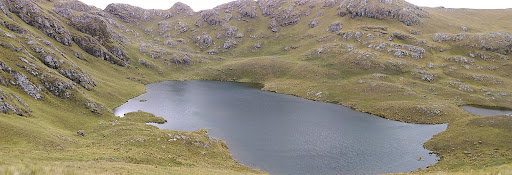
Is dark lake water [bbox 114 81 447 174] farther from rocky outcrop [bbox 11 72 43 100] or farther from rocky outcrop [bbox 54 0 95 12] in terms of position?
rocky outcrop [bbox 54 0 95 12]

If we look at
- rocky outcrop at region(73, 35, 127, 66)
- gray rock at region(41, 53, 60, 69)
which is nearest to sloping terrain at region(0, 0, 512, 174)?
gray rock at region(41, 53, 60, 69)

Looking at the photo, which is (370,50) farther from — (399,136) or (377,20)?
(399,136)

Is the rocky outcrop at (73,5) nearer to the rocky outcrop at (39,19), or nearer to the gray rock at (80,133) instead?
the rocky outcrop at (39,19)

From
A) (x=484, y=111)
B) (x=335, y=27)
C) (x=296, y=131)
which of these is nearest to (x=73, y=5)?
(x=335, y=27)

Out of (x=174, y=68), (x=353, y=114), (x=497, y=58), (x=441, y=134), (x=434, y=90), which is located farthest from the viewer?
(x=174, y=68)

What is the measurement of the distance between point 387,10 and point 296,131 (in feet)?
474

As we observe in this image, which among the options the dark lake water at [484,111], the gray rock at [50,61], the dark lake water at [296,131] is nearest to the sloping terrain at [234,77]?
the gray rock at [50,61]

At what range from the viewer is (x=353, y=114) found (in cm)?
8706

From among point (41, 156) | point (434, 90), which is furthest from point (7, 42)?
point (434, 90)

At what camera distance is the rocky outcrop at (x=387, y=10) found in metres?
165

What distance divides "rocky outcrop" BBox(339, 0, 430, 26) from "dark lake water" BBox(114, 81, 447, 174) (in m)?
107

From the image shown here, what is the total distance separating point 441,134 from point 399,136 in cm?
989

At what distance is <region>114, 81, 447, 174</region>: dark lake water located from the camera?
164 feet

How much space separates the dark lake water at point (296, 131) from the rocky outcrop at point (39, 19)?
52223 millimetres
